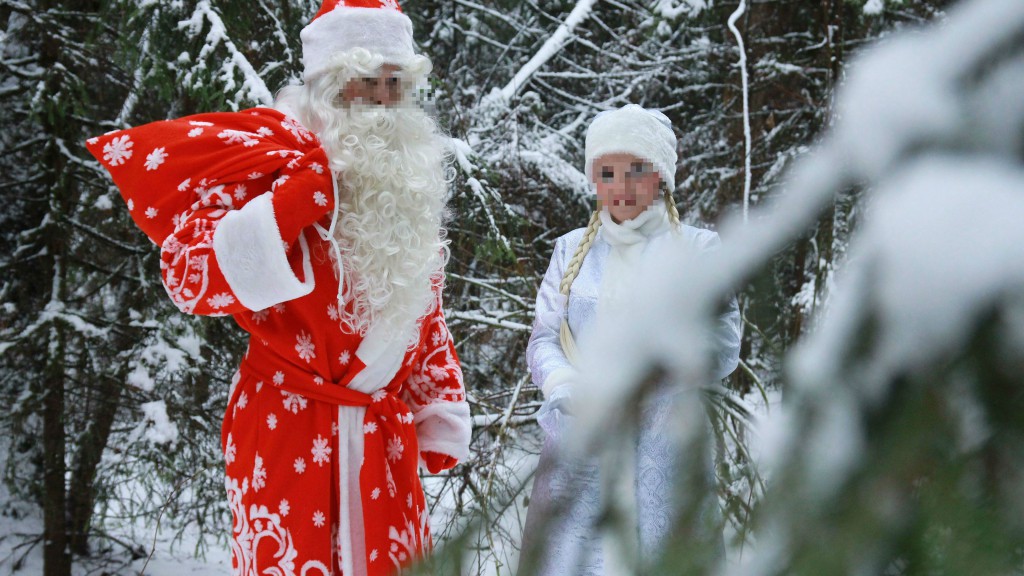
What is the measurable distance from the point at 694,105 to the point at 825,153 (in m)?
6.12

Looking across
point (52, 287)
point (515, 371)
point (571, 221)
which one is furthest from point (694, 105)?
point (52, 287)

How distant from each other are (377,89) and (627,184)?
27.0 inches

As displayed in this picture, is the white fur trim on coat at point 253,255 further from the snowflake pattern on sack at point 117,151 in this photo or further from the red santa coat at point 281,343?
the snowflake pattern on sack at point 117,151

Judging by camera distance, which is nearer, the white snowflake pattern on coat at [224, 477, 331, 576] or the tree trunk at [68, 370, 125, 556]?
the white snowflake pattern on coat at [224, 477, 331, 576]

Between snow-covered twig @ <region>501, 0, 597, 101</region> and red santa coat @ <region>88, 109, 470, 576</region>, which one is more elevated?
snow-covered twig @ <region>501, 0, 597, 101</region>

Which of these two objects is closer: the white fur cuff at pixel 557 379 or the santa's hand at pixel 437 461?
the white fur cuff at pixel 557 379

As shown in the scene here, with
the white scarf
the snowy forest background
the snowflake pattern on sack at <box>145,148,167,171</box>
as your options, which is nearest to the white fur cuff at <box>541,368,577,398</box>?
the white scarf

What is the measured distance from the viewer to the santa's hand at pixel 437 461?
233 centimetres

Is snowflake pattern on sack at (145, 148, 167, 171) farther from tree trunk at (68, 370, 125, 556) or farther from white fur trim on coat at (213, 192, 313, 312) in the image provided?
tree trunk at (68, 370, 125, 556)

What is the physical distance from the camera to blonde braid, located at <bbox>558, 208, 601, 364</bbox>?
87.1 inches

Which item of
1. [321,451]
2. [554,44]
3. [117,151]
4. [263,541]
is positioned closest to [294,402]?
[321,451]

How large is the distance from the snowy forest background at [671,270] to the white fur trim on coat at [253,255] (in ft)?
2.18

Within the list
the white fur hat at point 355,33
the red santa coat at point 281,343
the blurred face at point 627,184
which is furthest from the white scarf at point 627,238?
the white fur hat at point 355,33

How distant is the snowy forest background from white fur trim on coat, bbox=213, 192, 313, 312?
2.18 ft
